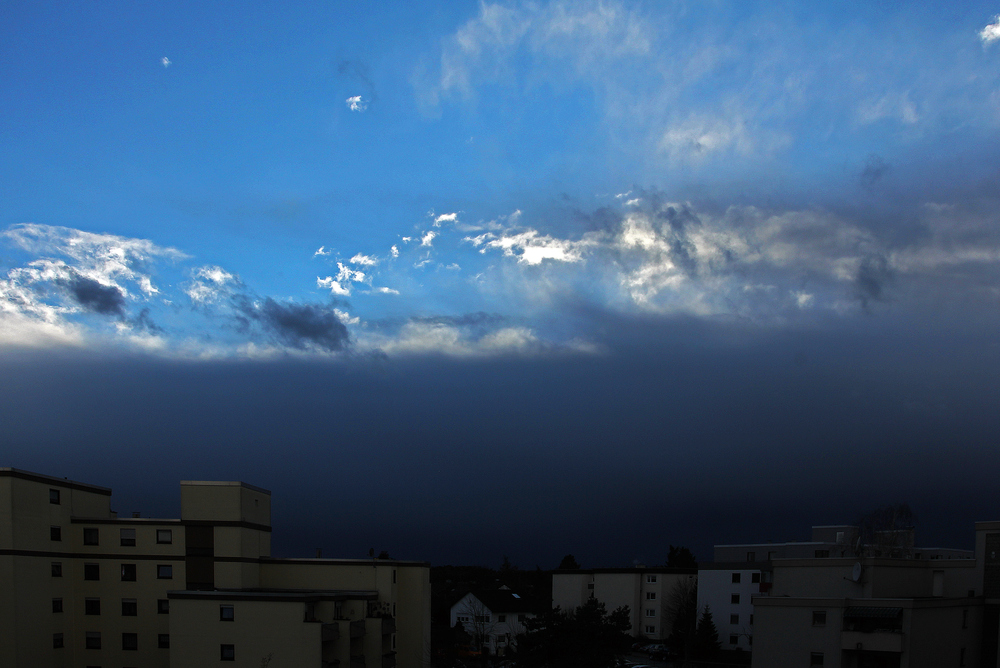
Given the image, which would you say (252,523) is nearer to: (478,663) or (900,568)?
(478,663)

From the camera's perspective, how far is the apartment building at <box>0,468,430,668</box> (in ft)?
134

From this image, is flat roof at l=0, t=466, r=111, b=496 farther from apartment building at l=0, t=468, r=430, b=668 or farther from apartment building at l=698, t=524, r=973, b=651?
apartment building at l=698, t=524, r=973, b=651

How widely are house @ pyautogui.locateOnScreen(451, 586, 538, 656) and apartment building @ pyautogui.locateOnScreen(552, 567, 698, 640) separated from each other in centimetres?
650

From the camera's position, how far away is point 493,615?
85.4 m

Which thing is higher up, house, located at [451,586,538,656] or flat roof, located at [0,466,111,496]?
flat roof, located at [0,466,111,496]

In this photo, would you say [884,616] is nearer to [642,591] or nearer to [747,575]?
[747,575]

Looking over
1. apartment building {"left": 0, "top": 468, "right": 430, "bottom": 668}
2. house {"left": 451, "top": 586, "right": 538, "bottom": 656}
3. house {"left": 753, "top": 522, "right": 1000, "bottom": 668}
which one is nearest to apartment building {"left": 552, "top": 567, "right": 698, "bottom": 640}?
house {"left": 451, "top": 586, "right": 538, "bottom": 656}

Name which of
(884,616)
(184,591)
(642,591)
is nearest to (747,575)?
(642,591)

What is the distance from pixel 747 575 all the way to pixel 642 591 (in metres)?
15.5

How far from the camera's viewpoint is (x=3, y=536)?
43.0 meters

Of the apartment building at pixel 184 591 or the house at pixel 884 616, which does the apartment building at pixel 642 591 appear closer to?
the house at pixel 884 616

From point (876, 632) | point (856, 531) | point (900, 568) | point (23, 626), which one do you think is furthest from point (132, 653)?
point (856, 531)

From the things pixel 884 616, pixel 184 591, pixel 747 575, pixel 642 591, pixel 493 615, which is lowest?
pixel 493 615

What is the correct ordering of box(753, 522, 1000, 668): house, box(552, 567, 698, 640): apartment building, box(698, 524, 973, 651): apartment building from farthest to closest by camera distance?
box(552, 567, 698, 640): apartment building → box(698, 524, 973, 651): apartment building → box(753, 522, 1000, 668): house
